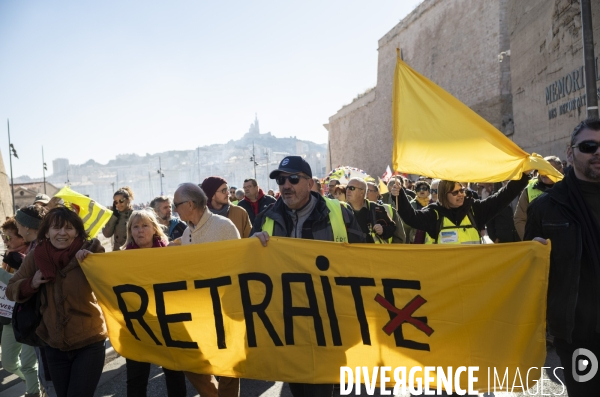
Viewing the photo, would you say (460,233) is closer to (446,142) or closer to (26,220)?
(446,142)

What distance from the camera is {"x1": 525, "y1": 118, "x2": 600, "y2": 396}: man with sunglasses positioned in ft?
8.63

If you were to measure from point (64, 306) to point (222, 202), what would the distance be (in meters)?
2.35

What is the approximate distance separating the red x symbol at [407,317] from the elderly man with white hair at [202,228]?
117 centimetres

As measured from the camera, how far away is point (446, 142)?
4.05 m

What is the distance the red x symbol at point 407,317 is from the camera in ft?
10.8

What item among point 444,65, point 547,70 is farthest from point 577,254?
point 444,65

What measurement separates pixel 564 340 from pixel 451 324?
2.26 feet

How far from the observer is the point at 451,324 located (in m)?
3.28

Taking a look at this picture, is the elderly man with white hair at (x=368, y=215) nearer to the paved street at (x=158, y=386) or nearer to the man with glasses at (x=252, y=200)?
the paved street at (x=158, y=386)

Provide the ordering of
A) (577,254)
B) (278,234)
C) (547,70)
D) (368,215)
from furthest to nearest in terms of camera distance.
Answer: (547,70) → (368,215) → (278,234) → (577,254)

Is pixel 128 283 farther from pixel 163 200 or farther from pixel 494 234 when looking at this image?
A: pixel 494 234

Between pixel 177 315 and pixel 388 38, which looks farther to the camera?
pixel 388 38

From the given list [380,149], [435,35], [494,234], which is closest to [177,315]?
[494,234]

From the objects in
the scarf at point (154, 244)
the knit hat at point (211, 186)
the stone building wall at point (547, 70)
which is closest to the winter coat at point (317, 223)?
the scarf at point (154, 244)
